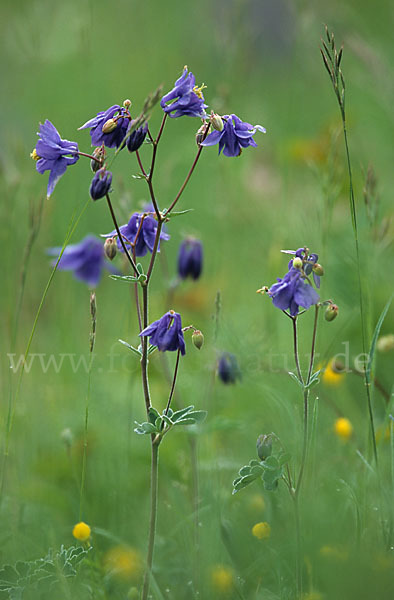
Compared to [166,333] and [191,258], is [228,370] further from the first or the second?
[166,333]

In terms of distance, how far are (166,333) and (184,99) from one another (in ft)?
1.57

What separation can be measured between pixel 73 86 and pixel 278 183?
215cm

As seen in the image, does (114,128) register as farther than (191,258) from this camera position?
No

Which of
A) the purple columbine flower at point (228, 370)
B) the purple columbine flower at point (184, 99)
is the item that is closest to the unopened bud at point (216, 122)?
the purple columbine flower at point (184, 99)

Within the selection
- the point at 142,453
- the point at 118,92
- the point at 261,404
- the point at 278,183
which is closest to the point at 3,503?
the point at 142,453

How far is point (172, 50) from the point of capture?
5828 mm

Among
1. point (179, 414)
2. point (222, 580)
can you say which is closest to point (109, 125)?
point (179, 414)

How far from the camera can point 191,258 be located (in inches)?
90.9

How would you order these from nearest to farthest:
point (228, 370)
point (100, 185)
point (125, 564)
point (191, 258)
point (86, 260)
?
point (100, 185) → point (125, 564) → point (228, 370) → point (191, 258) → point (86, 260)

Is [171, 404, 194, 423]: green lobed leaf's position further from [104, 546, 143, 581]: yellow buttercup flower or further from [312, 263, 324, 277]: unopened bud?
[104, 546, 143, 581]: yellow buttercup flower

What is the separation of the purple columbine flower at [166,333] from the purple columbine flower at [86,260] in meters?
1.07

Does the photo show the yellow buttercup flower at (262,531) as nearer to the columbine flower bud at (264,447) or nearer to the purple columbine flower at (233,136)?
the columbine flower bud at (264,447)

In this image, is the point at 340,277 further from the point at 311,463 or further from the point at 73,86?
the point at 73,86

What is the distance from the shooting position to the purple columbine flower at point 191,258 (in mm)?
2307
